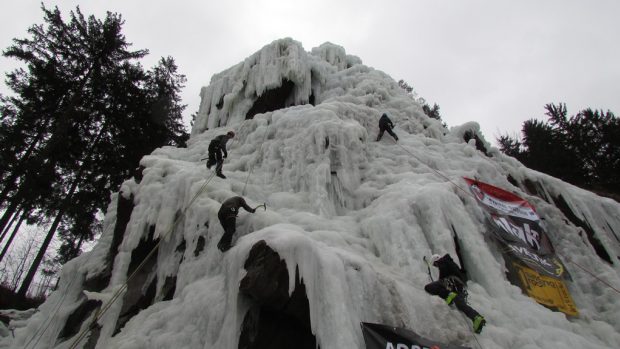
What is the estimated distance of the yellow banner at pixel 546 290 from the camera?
6066mm

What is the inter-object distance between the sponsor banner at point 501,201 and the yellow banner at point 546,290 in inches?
60.1

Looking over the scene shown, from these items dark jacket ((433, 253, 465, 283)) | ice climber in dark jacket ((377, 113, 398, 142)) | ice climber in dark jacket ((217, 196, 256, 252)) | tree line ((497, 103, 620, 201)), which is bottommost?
dark jacket ((433, 253, 465, 283))

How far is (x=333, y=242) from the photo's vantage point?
5.98 metres

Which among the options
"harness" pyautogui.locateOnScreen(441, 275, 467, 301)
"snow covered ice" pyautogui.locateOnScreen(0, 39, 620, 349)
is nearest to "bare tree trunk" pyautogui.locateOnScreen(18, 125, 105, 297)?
"snow covered ice" pyautogui.locateOnScreen(0, 39, 620, 349)

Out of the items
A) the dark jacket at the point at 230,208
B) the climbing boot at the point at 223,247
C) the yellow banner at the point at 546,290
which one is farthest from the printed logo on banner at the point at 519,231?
the climbing boot at the point at 223,247

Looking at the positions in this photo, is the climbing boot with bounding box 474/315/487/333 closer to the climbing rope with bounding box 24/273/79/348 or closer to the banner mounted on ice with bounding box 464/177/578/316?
the banner mounted on ice with bounding box 464/177/578/316

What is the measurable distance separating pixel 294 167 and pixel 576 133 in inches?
634

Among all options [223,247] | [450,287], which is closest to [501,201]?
[450,287]

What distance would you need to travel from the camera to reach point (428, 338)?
425 centimetres

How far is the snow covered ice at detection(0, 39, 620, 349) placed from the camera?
455 centimetres

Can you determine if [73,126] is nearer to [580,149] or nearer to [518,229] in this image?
[518,229]

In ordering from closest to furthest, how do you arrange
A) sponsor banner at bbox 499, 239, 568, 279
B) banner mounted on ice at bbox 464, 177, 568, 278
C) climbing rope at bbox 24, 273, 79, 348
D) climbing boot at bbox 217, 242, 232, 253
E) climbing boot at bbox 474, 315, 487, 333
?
climbing boot at bbox 474, 315, 487, 333, climbing boot at bbox 217, 242, 232, 253, sponsor banner at bbox 499, 239, 568, 279, banner mounted on ice at bbox 464, 177, 568, 278, climbing rope at bbox 24, 273, 79, 348

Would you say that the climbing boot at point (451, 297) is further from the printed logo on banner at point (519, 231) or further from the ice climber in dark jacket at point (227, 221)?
the ice climber in dark jacket at point (227, 221)

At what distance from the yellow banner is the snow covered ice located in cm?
25
